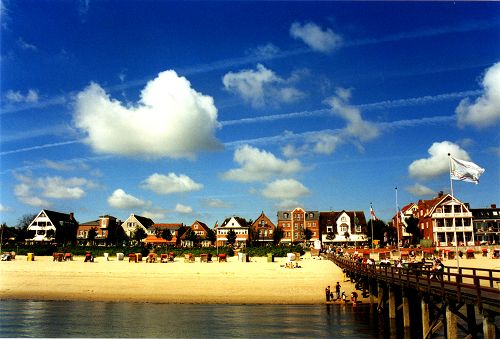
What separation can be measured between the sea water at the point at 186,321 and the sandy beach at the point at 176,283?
9.93 ft

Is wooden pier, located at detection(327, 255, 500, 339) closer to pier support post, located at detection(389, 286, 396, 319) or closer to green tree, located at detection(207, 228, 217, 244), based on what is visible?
pier support post, located at detection(389, 286, 396, 319)

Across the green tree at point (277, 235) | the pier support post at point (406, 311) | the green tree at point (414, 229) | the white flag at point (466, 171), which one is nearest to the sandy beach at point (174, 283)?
the pier support post at point (406, 311)

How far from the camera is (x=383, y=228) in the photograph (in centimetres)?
9612

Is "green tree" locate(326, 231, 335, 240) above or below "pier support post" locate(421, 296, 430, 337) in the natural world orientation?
above

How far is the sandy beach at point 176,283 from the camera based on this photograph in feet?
114

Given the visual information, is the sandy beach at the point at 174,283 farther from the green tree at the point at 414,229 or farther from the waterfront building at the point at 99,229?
the waterfront building at the point at 99,229

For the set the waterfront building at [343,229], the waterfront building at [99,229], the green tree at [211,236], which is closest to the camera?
the waterfront building at [343,229]

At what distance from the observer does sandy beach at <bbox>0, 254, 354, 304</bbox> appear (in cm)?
3462

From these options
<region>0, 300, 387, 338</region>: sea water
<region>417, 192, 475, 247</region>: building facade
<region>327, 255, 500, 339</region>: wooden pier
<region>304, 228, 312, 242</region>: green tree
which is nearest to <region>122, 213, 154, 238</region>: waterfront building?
<region>304, 228, 312, 242</region>: green tree

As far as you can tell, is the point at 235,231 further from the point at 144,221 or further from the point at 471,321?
the point at 471,321

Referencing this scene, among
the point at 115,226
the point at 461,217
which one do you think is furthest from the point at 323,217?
the point at 115,226

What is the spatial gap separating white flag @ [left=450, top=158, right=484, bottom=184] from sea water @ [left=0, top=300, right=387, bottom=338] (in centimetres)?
953

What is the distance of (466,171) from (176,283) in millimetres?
26581

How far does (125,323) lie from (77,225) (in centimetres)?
10508
